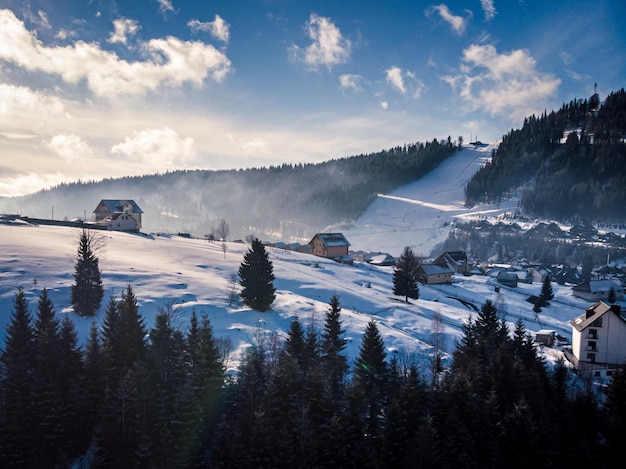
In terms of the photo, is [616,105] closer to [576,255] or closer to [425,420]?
[576,255]

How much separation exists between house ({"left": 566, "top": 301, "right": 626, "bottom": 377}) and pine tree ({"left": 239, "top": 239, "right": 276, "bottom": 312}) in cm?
3169

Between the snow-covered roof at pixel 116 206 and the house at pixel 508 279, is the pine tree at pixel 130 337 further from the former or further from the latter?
the house at pixel 508 279

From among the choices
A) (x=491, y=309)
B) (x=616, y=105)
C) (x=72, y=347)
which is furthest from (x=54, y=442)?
(x=616, y=105)

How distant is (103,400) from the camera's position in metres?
21.5

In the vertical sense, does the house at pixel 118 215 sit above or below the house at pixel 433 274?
above

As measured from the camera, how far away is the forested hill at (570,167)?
147 metres

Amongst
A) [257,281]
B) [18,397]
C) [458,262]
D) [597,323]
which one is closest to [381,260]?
[458,262]

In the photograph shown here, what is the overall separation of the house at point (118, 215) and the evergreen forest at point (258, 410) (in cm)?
5824

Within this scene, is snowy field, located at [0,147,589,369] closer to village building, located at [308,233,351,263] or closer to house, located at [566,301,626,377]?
house, located at [566,301,626,377]

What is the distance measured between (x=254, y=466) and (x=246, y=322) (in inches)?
599

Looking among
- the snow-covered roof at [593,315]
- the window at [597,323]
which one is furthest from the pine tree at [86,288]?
the window at [597,323]

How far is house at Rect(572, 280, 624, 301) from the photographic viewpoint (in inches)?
2749

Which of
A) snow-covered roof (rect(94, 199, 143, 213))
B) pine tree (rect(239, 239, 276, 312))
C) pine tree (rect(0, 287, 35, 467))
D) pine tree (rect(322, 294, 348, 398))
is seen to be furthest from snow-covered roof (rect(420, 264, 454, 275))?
snow-covered roof (rect(94, 199, 143, 213))

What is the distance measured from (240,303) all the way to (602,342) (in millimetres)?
36274
